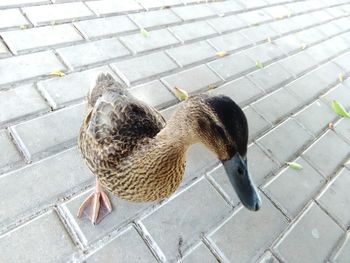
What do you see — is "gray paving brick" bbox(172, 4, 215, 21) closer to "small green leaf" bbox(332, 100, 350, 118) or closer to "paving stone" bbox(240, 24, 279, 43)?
"paving stone" bbox(240, 24, 279, 43)

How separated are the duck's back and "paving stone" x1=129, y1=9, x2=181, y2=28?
1.85m

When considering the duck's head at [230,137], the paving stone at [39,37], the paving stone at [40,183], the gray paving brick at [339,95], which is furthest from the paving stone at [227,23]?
the duck's head at [230,137]

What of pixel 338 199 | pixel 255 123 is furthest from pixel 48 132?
pixel 338 199

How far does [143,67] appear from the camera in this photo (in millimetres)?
3312

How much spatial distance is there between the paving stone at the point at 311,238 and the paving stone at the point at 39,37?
2.46m

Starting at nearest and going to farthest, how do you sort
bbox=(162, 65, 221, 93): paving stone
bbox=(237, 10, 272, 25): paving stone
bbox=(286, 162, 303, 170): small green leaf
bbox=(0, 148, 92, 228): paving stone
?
1. bbox=(0, 148, 92, 228): paving stone
2. bbox=(286, 162, 303, 170): small green leaf
3. bbox=(162, 65, 221, 93): paving stone
4. bbox=(237, 10, 272, 25): paving stone

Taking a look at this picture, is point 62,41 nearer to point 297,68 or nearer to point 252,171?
point 252,171

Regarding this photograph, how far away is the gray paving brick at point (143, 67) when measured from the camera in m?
3.18

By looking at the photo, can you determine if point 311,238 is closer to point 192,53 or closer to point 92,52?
point 192,53

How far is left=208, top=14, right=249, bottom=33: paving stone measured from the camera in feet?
14.0

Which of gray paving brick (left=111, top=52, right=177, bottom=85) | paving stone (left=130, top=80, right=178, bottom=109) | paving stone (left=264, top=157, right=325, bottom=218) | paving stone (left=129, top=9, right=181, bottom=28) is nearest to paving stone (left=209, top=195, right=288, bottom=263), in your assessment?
paving stone (left=264, top=157, right=325, bottom=218)

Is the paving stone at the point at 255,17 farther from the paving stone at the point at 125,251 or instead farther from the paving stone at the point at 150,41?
the paving stone at the point at 125,251

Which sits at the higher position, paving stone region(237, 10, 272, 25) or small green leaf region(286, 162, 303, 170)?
paving stone region(237, 10, 272, 25)

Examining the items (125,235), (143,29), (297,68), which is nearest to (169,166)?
(125,235)
